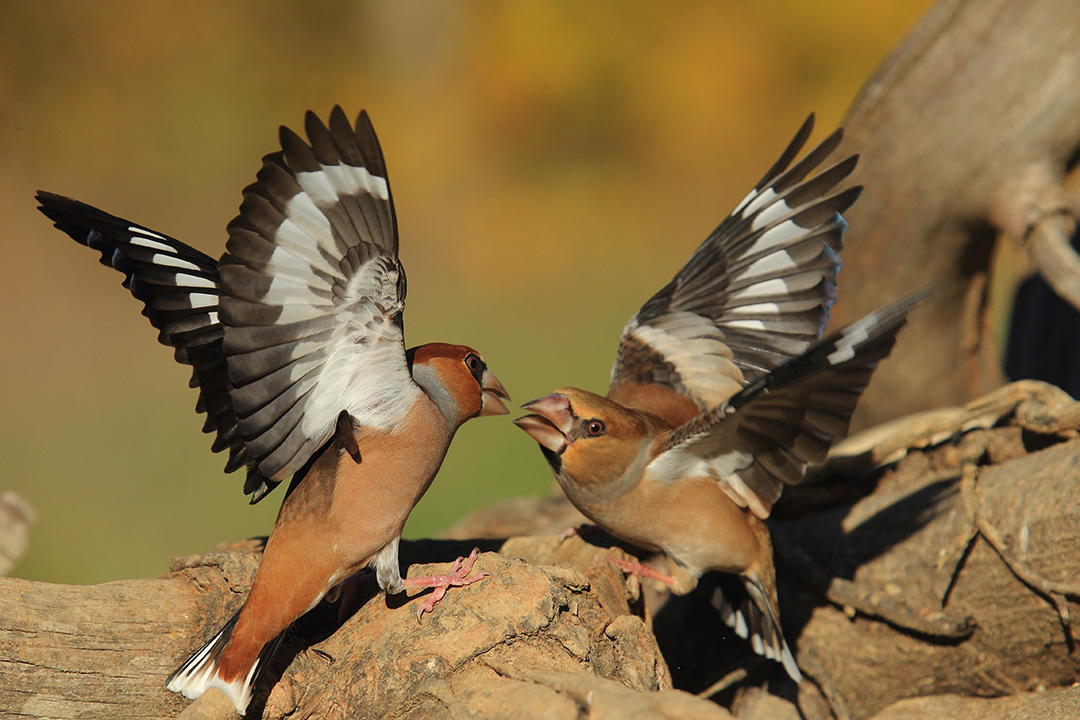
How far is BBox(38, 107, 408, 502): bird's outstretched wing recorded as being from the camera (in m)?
2.17

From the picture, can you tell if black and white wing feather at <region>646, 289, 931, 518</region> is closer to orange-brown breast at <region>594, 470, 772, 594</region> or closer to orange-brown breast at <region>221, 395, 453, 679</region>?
orange-brown breast at <region>594, 470, 772, 594</region>

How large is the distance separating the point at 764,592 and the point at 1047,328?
3.54m

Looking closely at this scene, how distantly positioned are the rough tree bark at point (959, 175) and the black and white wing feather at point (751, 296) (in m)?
1.45

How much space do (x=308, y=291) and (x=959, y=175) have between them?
366 centimetres

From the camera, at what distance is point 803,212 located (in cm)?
336

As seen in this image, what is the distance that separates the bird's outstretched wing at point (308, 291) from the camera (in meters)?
2.17

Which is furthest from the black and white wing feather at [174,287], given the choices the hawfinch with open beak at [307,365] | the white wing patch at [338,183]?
the white wing patch at [338,183]

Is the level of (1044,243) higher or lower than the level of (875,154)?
lower

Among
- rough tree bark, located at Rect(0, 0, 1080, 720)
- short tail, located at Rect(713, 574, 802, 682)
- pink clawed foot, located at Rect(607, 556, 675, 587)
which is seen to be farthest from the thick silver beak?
short tail, located at Rect(713, 574, 802, 682)

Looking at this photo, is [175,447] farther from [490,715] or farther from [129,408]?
[490,715]

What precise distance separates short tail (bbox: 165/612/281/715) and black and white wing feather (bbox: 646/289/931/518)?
1.38 meters

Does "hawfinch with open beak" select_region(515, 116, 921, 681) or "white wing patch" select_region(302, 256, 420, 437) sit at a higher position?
"white wing patch" select_region(302, 256, 420, 437)

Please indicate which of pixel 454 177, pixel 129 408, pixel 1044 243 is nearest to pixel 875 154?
pixel 1044 243

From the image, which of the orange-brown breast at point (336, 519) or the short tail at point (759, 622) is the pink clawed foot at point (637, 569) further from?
the orange-brown breast at point (336, 519)
